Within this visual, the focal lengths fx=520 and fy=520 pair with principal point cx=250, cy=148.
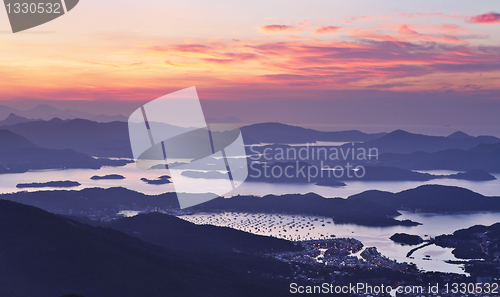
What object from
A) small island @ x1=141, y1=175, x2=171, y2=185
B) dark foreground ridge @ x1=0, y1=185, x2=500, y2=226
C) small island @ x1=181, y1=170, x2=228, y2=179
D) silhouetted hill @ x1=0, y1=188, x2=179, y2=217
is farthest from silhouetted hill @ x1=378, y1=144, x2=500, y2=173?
silhouetted hill @ x1=0, y1=188, x2=179, y2=217

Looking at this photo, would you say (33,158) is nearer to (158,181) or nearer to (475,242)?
(158,181)

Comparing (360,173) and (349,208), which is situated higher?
(349,208)

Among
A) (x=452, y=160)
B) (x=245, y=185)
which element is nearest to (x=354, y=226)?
(x=245, y=185)

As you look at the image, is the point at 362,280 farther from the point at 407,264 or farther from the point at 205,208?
the point at 205,208

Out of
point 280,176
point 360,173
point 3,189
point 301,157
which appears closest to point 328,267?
point 3,189

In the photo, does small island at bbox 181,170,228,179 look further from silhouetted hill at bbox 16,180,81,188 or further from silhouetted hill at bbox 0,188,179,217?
silhouetted hill at bbox 0,188,179,217

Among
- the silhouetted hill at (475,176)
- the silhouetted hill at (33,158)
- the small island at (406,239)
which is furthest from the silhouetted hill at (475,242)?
the silhouetted hill at (33,158)
